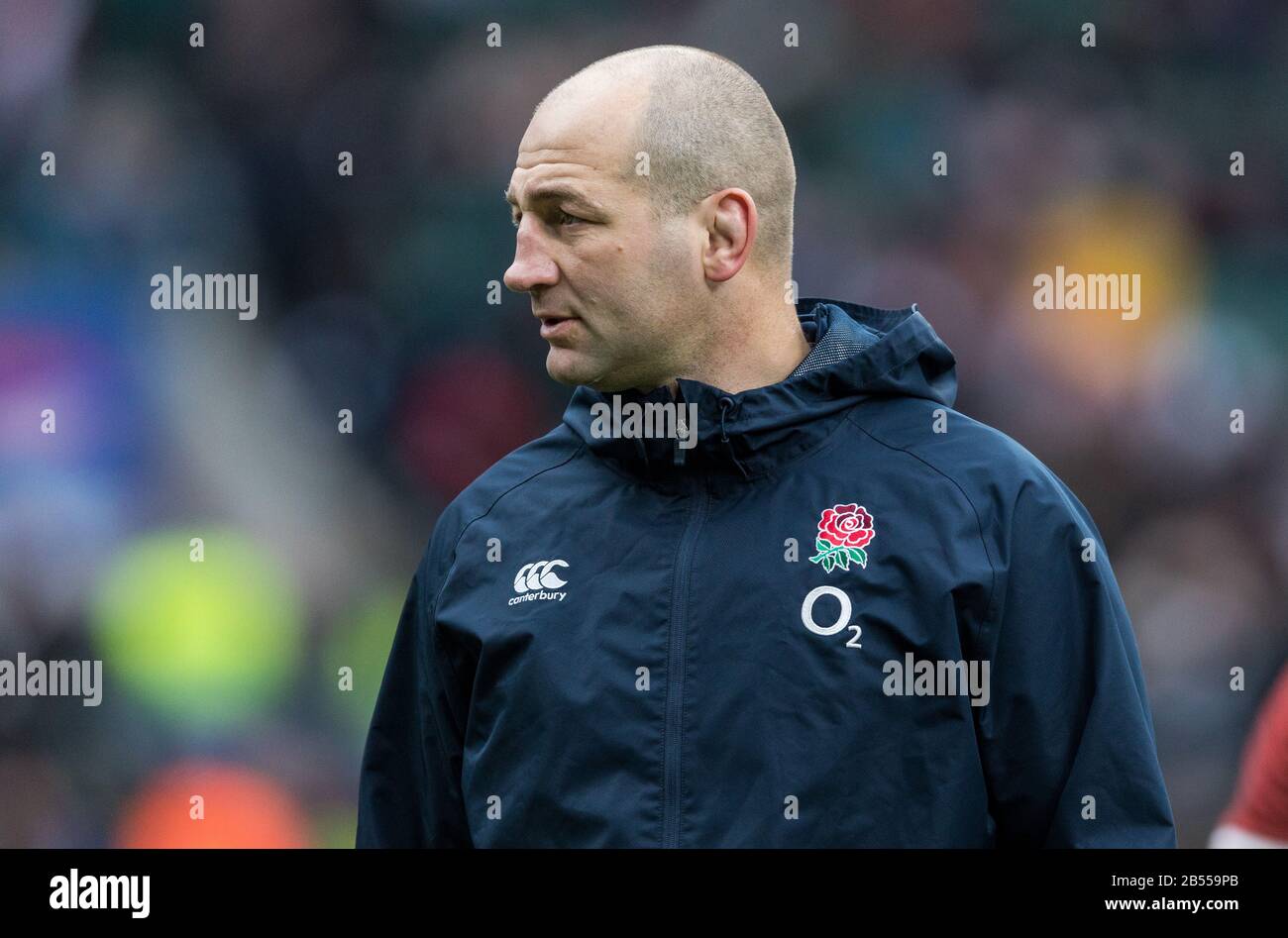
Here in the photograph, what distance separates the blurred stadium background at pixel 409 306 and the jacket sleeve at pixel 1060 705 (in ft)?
10.6

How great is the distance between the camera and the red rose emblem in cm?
203

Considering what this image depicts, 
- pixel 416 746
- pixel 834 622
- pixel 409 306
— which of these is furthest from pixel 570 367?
pixel 409 306

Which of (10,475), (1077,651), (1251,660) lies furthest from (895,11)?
(1077,651)

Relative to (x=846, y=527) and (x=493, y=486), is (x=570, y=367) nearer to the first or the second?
(x=493, y=486)

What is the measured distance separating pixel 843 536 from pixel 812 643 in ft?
0.48

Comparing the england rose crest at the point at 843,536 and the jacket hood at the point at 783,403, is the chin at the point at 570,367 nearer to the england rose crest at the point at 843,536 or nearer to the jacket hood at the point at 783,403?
the jacket hood at the point at 783,403

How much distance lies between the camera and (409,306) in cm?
550

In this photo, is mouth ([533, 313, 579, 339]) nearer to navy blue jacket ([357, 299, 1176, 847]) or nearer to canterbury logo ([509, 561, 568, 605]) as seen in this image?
navy blue jacket ([357, 299, 1176, 847])

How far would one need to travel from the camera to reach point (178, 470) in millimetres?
5320

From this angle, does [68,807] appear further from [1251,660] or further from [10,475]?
[1251,660]

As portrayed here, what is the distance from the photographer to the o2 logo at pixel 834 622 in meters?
1.97

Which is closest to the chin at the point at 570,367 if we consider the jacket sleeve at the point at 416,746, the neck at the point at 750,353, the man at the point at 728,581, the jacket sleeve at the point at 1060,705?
the man at the point at 728,581

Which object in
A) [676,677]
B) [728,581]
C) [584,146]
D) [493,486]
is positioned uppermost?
[584,146]

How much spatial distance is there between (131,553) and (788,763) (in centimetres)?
373
